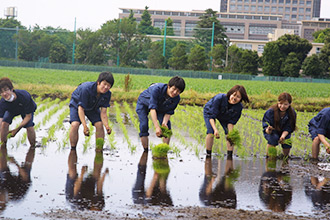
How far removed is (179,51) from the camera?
1869 inches

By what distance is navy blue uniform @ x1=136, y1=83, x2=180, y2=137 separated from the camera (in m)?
6.56

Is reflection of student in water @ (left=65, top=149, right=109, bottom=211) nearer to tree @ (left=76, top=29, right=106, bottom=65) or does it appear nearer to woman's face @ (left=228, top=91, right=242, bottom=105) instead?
woman's face @ (left=228, top=91, right=242, bottom=105)

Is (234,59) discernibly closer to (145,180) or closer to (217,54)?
(217,54)

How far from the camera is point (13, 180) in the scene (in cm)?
487

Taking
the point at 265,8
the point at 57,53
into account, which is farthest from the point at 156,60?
the point at 265,8

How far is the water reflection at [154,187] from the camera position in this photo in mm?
4359

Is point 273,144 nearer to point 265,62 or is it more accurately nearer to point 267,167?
point 267,167

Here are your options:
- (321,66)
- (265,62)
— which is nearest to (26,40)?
(265,62)

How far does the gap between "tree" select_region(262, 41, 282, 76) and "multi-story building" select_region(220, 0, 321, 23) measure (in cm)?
7740

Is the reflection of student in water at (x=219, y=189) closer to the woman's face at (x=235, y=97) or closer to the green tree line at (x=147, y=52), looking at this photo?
the woman's face at (x=235, y=97)

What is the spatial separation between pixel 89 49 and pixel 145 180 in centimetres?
4346

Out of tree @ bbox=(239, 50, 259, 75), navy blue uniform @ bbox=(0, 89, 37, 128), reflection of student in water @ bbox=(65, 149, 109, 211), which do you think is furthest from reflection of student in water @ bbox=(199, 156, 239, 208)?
tree @ bbox=(239, 50, 259, 75)

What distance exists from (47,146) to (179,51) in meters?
40.9

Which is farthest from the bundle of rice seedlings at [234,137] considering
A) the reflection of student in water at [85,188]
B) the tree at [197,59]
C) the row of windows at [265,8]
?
the row of windows at [265,8]
